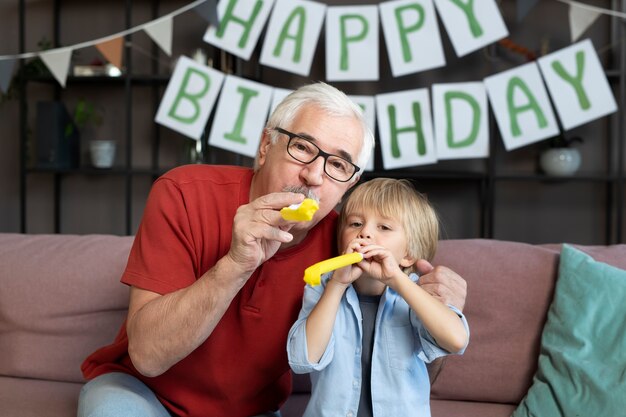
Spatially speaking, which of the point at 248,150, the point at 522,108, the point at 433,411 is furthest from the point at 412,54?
the point at 433,411

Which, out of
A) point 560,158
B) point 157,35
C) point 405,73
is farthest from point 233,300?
point 560,158

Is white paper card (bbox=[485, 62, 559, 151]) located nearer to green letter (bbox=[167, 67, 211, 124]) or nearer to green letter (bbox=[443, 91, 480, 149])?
green letter (bbox=[443, 91, 480, 149])

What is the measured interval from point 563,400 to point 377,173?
2.04 m

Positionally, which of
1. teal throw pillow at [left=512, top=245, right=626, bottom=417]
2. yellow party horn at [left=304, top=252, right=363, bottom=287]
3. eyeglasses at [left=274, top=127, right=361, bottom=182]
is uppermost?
eyeglasses at [left=274, top=127, right=361, bottom=182]

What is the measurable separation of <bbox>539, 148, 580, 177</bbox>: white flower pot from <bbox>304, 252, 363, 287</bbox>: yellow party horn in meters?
2.43

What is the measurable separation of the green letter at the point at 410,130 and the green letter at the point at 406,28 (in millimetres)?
223

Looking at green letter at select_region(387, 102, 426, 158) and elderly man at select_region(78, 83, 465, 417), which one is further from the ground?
green letter at select_region(387, 102, 426, 158)

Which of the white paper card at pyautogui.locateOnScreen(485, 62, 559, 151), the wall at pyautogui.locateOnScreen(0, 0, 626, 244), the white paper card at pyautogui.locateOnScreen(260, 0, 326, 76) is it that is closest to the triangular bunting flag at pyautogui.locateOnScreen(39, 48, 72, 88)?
the wall at pyautogui.locateOnScreen(0, 0, 626, 244)

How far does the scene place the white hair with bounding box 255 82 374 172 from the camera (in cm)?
143

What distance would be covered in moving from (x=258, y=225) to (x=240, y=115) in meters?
2.22

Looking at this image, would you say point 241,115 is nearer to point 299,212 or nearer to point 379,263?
point 379,263

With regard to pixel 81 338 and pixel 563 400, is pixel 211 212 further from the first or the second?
pixel 563 400

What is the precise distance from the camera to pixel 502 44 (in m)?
3.61

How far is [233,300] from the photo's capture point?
1479 millimetres
